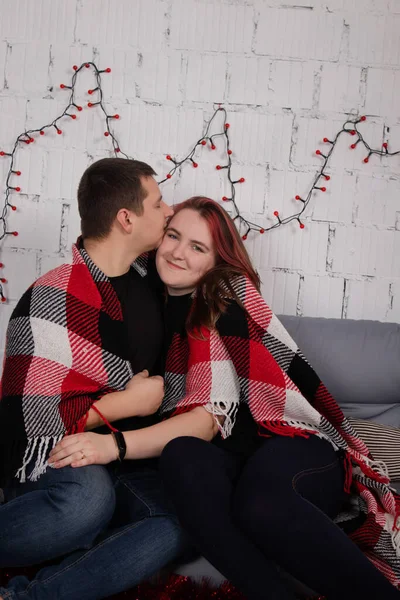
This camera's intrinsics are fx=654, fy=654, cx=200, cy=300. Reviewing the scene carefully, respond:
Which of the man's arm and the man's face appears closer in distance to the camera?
the man's arm

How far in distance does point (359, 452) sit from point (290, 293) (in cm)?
78

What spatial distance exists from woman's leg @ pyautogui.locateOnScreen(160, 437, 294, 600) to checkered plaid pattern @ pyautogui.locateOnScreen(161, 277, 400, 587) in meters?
0.18

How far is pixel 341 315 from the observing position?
2.37 meters

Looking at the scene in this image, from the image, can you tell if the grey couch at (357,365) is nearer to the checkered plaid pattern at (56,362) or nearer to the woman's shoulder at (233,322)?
the woman's shoulder at (233,322)

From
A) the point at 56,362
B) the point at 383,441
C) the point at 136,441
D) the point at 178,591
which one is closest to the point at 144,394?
the point at 136,441

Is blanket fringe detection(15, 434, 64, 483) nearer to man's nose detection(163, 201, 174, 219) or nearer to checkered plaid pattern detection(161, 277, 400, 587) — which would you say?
checkered plaid pattern detection(161, 277, 400, 587)

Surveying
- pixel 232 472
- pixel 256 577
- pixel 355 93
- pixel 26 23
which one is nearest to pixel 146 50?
pixel 26 23

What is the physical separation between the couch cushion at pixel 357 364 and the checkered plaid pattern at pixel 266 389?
0.28 meters

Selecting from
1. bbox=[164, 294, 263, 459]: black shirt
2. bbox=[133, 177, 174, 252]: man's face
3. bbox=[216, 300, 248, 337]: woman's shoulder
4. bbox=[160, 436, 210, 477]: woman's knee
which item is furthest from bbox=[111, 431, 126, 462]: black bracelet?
bbox=[133, 177, 174, 252]: man's face

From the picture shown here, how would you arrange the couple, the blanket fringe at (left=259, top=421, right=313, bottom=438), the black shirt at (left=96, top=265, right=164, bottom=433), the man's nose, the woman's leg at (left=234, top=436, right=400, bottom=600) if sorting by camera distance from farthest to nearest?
the man's nose < the black shirt at (left=96, top=265, right=164, bottom=433) < the blanket fringe at (left=259, top=421, right=313, bottom=438) < the couple < the woman's leg at (left=234, top=436, right=400, bottom=600)

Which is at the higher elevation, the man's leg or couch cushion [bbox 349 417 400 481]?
couch cushion [bbox 349 417 400 481]

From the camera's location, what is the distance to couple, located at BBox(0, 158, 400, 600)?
1.40 meters

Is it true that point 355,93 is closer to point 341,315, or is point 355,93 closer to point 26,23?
point 341,315

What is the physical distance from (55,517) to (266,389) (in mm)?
601
